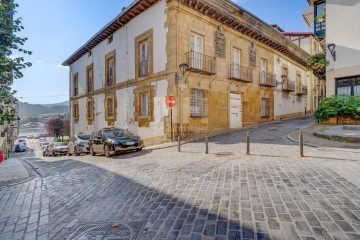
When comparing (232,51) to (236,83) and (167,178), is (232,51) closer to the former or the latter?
(236,83)

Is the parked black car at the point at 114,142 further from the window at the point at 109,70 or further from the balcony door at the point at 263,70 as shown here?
the balcony door at the point at 263,70

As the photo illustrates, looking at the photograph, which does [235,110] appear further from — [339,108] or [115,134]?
[115,134]

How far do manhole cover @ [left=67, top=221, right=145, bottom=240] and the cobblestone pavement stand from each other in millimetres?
126

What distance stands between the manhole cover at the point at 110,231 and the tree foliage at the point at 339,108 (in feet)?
43.8

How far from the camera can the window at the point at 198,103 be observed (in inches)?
546

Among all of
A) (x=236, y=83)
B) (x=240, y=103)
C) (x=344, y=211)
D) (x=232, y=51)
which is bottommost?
(x=344, y=211)

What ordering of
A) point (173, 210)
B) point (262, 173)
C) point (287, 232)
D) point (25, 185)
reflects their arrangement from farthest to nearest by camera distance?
point (25, 185)
point (262, 173)
point (173, 210)
point (287, 232)

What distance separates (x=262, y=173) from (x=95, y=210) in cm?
373

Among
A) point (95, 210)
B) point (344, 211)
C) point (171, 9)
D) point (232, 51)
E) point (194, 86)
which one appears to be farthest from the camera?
point (232, 51)

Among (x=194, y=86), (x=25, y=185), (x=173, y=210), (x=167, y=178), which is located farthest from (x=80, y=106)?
(x=173, y=210)

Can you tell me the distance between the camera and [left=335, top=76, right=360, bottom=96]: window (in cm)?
1327

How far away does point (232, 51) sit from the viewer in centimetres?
1630

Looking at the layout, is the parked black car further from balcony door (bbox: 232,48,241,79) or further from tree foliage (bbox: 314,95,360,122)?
tree foliage (bbox: 314,95,360,122)

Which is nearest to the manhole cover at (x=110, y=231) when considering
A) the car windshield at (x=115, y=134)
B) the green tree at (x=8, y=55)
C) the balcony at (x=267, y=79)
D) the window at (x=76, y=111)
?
the green tree at (x=8, y=55)
